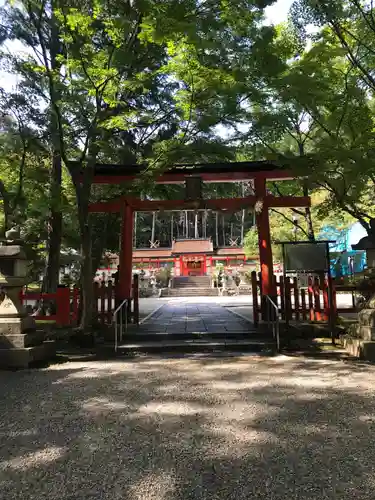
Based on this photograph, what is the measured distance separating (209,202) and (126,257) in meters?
2.78

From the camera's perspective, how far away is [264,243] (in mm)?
10195

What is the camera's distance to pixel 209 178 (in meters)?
10.4

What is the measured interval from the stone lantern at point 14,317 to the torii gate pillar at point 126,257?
11.1 ft

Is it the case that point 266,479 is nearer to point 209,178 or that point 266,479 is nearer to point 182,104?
point 182,104

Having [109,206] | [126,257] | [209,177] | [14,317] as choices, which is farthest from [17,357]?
[209,177]

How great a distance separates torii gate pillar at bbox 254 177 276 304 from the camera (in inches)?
387

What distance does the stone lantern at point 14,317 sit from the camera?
629 centimetres

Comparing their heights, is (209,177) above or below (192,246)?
below

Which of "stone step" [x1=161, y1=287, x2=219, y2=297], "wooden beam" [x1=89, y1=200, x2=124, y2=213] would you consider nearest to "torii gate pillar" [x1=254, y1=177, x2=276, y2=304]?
"wooden beam" [x1=89, y1=200, x2=124, y2=213]

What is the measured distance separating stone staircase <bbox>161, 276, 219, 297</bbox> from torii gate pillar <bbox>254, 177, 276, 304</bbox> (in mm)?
17824

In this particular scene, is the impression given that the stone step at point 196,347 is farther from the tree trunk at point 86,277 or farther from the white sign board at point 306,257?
the white sign board at point 306,257

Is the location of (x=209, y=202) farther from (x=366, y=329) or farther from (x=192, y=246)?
(x=192, y=246)

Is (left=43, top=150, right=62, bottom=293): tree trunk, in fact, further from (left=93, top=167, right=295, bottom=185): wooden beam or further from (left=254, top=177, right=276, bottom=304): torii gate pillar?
(left=254, top=177, right=276, bottom=304): torii gate pillar

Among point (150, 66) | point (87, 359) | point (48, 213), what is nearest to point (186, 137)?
point (150, 66)
